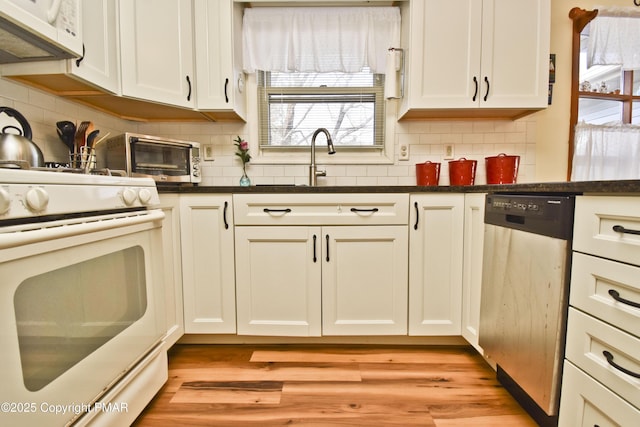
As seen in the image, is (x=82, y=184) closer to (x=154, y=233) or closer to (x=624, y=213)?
(x=154, y=233)

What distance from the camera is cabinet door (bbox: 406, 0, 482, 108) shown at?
5.72 ft

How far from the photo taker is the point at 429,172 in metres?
2.00

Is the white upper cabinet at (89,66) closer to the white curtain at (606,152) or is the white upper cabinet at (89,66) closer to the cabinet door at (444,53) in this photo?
the cabinet door at (444,53)

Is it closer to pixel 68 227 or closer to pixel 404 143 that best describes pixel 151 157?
pixel 68 227

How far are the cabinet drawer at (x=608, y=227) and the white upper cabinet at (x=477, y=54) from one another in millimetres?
1171

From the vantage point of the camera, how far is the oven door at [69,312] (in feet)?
2.15

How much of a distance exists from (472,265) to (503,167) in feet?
2.86

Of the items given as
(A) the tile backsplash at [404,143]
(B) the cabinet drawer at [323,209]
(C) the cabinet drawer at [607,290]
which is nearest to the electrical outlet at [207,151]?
(A) the tile backsplash at [404,143]

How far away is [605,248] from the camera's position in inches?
31.8

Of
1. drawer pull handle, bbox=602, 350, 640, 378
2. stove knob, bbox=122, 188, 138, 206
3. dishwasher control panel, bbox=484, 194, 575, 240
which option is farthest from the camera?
stove knob, bbox=122, 188, 138, 206

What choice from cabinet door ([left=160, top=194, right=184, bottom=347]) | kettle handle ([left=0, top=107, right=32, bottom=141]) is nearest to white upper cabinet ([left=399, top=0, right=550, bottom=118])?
cabinet door ([left=160, top=194, right=184, bottom=347])

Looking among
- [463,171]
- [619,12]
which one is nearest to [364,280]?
[463,171]

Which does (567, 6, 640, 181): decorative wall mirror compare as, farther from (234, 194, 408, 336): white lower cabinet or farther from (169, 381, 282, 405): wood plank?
(169, 381, 282, 405): wood plank

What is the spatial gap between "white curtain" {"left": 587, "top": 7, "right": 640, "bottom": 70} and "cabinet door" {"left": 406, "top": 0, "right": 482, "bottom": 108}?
955 millimetres
